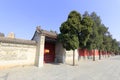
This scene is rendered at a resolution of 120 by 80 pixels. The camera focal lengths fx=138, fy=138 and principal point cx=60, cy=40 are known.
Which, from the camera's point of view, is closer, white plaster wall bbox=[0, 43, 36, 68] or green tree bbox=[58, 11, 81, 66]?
white plaster wall bbox=[0, 43, 36, 68]

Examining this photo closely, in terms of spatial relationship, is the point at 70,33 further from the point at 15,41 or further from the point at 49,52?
the point at 15,41

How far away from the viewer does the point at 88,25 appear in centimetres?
1584

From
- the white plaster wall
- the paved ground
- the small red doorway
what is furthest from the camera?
the small red doorway

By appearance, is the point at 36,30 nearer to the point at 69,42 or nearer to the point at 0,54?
the point at 69,42

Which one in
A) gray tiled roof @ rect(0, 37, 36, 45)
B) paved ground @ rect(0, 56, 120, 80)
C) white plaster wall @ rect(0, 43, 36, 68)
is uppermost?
gray tiled roof @ rect(0, 37, 36, 45)

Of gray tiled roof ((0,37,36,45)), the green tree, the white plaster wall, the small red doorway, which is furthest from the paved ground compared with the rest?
the small red doorway

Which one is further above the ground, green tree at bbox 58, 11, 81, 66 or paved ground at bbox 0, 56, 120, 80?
green tree at bbox 58, 11, 81, 66

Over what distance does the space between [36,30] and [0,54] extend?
4.94 m

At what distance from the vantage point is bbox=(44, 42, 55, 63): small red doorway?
58.8ft

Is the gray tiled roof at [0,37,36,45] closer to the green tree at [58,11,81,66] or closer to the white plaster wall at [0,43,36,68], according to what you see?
the white plaster wall at [0,43,36,68]

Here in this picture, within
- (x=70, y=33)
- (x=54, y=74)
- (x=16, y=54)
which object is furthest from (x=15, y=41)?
(x=70, y=33)

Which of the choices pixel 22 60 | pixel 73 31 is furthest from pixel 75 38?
pixel 22 60

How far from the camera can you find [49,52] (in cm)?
1834

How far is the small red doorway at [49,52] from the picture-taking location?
1793cm
